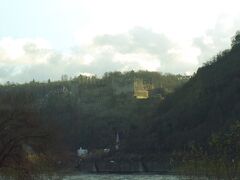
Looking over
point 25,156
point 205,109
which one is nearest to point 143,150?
point 205,109

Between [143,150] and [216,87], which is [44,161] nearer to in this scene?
[216,87]

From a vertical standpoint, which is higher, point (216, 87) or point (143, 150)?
point (216, 87)

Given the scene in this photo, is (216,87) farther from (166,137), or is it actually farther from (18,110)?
(18,110)

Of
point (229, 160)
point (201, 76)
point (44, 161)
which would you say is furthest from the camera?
point (201, 76)

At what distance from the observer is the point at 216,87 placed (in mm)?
164250

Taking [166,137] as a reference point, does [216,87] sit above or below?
above

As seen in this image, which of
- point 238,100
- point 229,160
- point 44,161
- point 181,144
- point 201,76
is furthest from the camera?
point 201,76

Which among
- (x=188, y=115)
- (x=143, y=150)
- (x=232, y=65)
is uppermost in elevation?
(x=232, y=65)

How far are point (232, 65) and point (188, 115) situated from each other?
62.9 feet

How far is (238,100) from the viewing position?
141250 millimetres

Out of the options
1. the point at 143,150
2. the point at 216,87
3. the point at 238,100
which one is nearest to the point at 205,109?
the point at 216,87

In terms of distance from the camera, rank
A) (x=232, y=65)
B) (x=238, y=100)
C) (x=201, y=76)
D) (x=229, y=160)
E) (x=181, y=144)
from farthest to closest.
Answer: (x=201, y=76) < (x=232, y=65) < (x=181, y=144) < (x=238, y=100) < (x=229, y=160)

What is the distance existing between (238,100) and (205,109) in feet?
76.6

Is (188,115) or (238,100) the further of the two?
(188,115)
